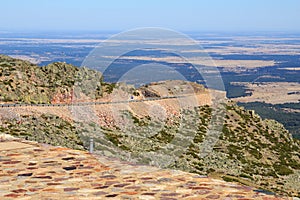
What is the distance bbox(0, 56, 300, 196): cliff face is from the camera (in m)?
31.0

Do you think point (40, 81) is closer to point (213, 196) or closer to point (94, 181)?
point (94, 181)

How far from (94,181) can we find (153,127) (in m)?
33.2

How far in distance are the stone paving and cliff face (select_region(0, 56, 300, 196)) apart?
13.7 m

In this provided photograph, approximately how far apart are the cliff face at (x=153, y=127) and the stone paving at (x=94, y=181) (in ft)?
45.1

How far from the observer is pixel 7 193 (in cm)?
A: 943

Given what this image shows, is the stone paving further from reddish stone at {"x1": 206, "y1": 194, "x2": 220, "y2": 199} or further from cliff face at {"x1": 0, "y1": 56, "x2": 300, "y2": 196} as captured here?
cliff face at {"x1": 0, "y1": 56, "x2": 300, "y2": 196}

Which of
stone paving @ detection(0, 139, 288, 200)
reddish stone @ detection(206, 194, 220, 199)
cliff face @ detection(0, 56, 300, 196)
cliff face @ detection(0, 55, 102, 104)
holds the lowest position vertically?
cliff face @ detection(0, 56, 300, 196)

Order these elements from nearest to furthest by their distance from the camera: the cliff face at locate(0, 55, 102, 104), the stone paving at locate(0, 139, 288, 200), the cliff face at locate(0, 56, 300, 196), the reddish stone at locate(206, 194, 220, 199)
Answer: the reddish stone at locate(206, 194, 220, 199), the stone paving at locate(0, 139, 288, 200), the cliff face at locate(0, 56, 300, 196), the cliff face at locate(0, 55, 102, 104)

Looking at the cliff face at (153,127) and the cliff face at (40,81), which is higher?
the cliff face at (40,81)

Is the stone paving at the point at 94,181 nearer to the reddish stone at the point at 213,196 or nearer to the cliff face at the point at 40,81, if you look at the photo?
the reddish stone at the point at 213,196

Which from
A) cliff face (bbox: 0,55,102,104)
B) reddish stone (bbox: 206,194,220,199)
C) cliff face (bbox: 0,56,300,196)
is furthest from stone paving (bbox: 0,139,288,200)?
cliff face (bbox: 0,55,102,104)

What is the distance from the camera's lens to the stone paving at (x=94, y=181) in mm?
9445

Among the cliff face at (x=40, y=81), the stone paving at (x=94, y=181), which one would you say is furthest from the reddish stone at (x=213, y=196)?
the cliff face at (x=40, y=81)

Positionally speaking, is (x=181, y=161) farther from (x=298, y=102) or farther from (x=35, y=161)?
(x=298, y=102)
